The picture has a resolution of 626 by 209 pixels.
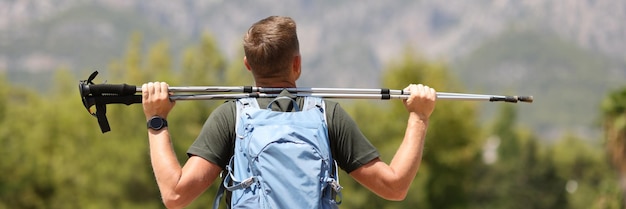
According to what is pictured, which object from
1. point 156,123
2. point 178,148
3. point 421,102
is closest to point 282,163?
point 156,123

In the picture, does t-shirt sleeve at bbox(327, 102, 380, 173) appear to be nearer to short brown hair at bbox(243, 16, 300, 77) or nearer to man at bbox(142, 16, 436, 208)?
man at bbox(142, 16, 436, 208)

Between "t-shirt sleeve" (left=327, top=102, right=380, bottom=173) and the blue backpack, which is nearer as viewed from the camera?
the blue backpack

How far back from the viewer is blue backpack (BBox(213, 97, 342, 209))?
3.65 m

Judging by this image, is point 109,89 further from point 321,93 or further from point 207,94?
point 321,93

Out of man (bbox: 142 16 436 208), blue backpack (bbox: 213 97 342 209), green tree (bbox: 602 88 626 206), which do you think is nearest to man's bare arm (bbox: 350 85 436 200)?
man (bbox: 142 16 436 208)

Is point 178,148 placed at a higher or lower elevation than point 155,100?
higher

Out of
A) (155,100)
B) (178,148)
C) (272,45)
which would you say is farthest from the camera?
(178,148)

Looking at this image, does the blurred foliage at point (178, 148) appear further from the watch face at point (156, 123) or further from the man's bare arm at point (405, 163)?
the watch face at point (156, 123)

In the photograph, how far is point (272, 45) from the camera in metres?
3.78

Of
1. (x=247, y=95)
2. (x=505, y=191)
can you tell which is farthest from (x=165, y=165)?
(x=505, y=191)

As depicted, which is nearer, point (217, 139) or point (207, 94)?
point (217, 139)

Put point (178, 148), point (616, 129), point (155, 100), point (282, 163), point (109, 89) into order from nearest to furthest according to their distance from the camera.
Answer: point (282, 163) → point (155, 100) → point (109, 89) → point (616, 129) → point (178, 148)

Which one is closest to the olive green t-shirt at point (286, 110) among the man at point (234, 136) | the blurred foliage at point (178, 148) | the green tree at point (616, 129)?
the man at point (234, 136)

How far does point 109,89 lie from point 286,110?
2.21ft
